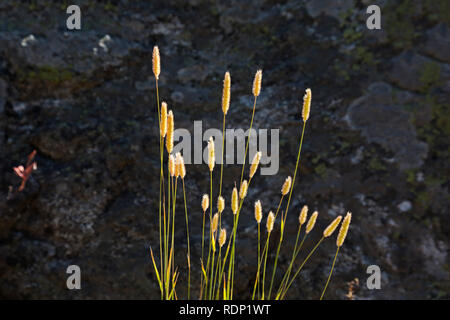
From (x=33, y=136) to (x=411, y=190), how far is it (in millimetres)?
2426

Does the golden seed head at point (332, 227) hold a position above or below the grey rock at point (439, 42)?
below

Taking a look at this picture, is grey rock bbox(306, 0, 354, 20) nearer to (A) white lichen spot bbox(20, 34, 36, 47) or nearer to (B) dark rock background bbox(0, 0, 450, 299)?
(B) dark rock background bbox(0, 0, 450, 299)

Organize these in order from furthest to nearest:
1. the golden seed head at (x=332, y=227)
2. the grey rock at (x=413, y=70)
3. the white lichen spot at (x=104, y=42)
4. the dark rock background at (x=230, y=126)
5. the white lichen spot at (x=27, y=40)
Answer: the white lichen spot at (x=104, y=42) < the white lichen spot at (x=27, y=40) < the grey rock at (x=413, y=70) < the dark rock background at (x=230, y=126) < the golden seed head at (x=332, y=227)

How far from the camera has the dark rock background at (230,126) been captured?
2424mm

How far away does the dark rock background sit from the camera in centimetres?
242

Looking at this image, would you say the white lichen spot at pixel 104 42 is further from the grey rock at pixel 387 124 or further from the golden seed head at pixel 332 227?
the golden seed head at pixel 332 227

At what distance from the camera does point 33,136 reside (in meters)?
2.63

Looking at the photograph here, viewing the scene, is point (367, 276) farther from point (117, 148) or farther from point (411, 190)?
point (117, 148)

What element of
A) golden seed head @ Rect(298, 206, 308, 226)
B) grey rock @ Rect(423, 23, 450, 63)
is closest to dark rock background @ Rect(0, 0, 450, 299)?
grey rock @ Rect(423, 23, 450, 63)

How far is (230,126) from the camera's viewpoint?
9.21 feet

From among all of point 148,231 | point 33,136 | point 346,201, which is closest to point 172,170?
point 148,231

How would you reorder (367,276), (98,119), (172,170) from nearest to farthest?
(172,170), (367,276), (98,119)

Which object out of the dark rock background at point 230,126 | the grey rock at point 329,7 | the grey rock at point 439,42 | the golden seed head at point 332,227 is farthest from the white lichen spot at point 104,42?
the grey rock at point 439,42
